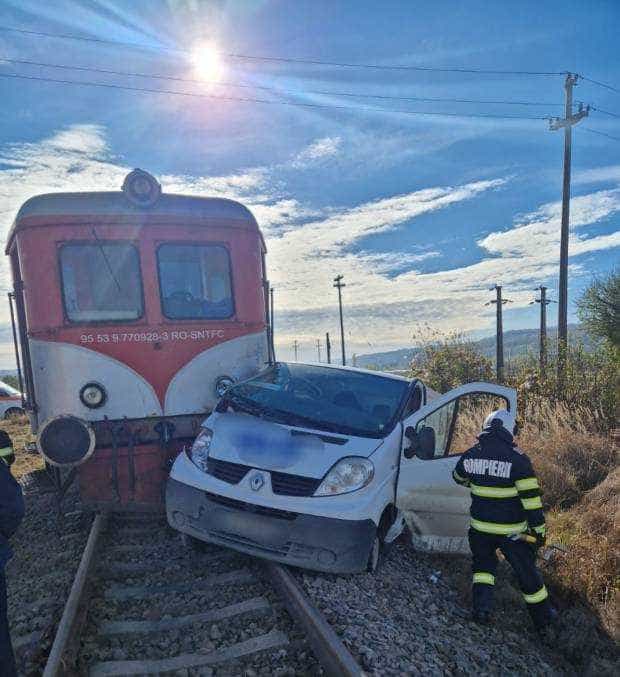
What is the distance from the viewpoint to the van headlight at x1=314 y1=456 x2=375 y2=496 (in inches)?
160

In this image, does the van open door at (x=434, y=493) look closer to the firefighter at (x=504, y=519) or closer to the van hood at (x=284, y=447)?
the van hood at (x=284, y=447)

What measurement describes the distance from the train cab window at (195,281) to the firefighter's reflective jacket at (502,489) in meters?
3.33

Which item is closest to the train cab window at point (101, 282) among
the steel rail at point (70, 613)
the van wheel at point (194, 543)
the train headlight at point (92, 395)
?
the train headlight at point (92, 395)

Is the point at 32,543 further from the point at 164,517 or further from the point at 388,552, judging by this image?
the point at 388,552

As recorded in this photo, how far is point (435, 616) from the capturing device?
12.8 feet

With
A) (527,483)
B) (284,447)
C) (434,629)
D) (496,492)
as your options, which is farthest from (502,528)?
(284,447)

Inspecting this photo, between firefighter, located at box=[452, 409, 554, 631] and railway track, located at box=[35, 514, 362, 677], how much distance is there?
4.58 feet

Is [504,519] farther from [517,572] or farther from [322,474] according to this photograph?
[322,474]

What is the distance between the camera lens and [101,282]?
5797mm

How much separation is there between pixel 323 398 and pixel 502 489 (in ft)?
6.12

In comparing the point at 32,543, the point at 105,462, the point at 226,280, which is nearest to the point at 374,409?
the point at 226,280

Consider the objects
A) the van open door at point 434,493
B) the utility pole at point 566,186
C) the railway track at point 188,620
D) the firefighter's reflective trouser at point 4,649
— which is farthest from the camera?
the utility pole at point 566,186

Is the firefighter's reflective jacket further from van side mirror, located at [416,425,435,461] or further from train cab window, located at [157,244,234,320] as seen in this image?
train cab window, located at [157,244,234,320]

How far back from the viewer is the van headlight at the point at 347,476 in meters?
4.06
